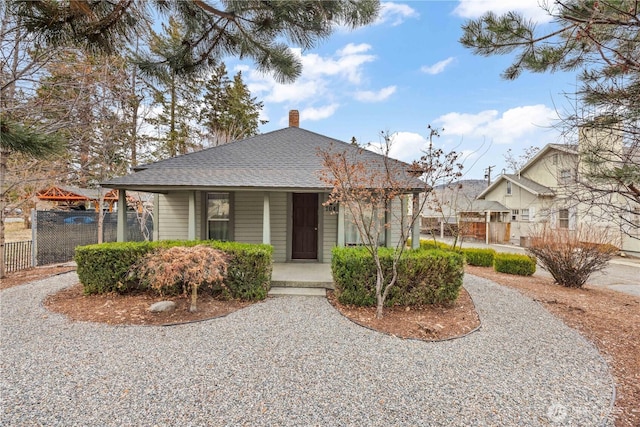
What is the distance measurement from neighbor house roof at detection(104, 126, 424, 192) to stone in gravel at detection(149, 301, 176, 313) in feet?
10.1

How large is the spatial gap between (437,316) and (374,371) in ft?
7.57

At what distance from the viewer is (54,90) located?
317 inches

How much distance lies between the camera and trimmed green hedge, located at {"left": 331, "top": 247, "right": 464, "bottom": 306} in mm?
5391

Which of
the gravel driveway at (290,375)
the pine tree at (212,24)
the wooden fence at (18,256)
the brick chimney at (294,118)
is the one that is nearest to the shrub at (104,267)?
the gravel driveway at (290,375)

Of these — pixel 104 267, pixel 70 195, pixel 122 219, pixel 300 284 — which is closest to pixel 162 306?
pixel 104 267

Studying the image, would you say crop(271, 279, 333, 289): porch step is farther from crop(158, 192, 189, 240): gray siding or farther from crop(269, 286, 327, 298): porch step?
crop(158, 192, 189, 240): gray siding

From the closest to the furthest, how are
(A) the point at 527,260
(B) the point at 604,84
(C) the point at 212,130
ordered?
1. (B) the point at 604,84
2. (A) the point at 527,260
3. (C) the point at 212,130

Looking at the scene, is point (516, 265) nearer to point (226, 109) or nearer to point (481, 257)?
point (481, 257)

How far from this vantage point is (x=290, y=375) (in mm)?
3270

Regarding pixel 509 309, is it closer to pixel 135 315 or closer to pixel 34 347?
pixel 135 315

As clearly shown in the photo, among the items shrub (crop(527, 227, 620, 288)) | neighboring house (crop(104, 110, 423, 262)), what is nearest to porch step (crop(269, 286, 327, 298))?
neighboring house (crop(104, 110, 423, 262))

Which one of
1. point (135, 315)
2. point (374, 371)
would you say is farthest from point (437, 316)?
point (135, 315)

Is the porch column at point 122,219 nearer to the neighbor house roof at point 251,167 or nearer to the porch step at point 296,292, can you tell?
the neighbor house roof at point 251,167

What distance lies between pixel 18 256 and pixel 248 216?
23.6 feet
